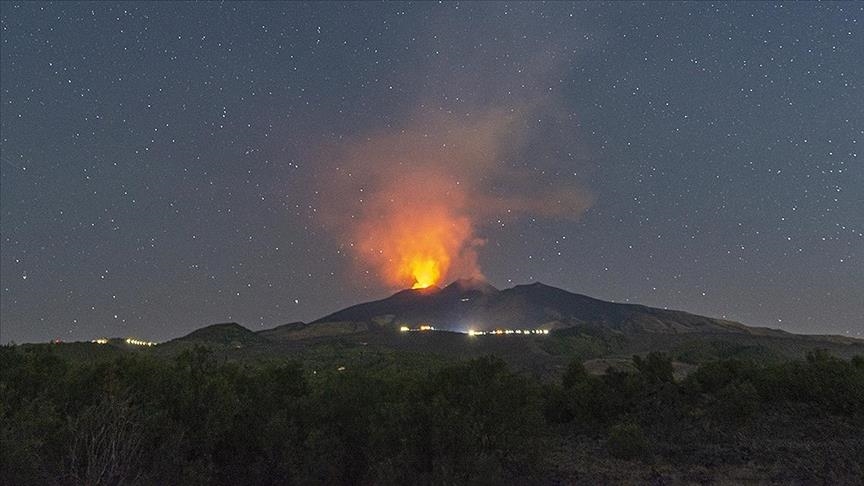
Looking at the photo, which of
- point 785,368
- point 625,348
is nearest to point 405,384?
point 785,368

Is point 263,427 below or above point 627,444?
above

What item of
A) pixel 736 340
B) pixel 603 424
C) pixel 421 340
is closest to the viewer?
pixel 603 424

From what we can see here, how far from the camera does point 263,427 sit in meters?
17.4

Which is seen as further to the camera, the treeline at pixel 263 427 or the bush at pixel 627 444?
the bush at pixel 627 444

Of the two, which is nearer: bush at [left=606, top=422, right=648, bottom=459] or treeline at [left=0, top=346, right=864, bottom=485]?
treeline at [left=0, top=346, right=864, bottom=485]

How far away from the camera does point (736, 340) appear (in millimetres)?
108875

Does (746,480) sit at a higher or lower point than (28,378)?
lower

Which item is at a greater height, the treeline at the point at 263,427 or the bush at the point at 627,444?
the treeline at the point at 263,427

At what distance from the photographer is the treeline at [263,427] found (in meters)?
13.9

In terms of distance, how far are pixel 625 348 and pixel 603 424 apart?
8960 centimetres

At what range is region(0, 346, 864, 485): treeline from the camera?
13945 millimetres

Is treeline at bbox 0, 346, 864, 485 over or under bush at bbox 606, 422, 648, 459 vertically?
over

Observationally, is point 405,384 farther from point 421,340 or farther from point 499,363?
point 421,340

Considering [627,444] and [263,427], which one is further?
[627,444]
